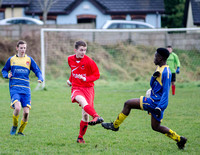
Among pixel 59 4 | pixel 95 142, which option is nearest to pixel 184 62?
pixel 95 142

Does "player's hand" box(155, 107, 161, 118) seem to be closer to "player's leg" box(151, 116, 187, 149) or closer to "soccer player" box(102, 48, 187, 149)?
"soccer player" box(102, 48, 187, 149)

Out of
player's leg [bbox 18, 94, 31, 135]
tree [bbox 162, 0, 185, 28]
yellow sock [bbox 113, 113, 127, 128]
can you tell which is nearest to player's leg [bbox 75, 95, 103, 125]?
yellow sock [bbox 113, 113, 127, 128]

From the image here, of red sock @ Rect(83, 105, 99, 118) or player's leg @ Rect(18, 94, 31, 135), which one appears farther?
player's leg @ Rect(18, 94, 31, 135)

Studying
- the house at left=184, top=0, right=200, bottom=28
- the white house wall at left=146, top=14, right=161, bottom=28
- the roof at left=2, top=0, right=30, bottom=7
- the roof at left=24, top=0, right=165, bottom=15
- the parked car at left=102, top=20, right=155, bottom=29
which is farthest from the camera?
the white house wall at left=146, top=14, right=161, bottom=28

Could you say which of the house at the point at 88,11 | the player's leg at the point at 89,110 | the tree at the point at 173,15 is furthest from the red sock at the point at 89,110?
the tree at the point at 173,15

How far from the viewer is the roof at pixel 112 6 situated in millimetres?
31906

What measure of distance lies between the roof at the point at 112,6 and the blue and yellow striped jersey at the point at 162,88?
2701cm

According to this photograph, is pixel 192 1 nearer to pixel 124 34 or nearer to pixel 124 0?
pixel 124 0

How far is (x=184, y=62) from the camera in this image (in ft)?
59.9

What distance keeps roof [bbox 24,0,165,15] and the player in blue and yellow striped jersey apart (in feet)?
82.9

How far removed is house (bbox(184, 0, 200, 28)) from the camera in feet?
99.6

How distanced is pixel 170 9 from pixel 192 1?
214 inches

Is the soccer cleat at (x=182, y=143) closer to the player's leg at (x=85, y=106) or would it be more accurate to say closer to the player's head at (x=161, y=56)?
the player's head at (x=161, y=56)

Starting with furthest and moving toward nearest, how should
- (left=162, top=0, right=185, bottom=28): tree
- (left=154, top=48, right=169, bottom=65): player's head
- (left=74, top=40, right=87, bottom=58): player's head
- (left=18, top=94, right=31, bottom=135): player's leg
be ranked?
1. (left=162, top=0, right=185, bottom=28): tree
2. (left=18, top=94, right=31, bottom=135): player's leg
3. (left=74, top=40, right=87, bottom=58): player's head
4. (left=154, top=48, right=169, bottom=65): player's head
